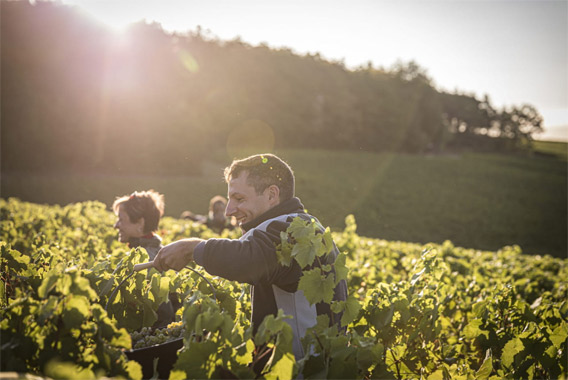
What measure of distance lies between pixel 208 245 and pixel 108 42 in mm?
26972

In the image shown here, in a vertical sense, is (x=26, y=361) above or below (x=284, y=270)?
below

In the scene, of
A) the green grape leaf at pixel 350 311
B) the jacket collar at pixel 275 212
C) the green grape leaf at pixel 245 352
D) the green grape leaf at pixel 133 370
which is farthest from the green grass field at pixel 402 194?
the green grape leaf at pixel 133 370

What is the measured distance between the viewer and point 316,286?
200cm

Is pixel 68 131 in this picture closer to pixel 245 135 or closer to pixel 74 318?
pixel 245 135

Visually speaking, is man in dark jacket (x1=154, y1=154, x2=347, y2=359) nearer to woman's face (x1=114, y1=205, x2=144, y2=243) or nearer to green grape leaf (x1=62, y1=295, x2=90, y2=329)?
green grape leaf (x1=62, y1=295, x2=90, y2=329)

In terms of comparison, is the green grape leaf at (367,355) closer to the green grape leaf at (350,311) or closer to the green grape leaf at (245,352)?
the green grape leaf at (350,311)

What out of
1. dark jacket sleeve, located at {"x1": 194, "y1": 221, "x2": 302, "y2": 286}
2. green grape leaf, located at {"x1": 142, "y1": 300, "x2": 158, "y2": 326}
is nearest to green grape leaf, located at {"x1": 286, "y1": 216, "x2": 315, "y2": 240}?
dark jacket sleeve, located at {"x1": 194, "y1": 221, "x2": 302, "y2": 286}

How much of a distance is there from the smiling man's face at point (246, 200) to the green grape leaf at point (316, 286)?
65cm

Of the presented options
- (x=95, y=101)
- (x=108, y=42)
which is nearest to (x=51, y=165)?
(x=95, y=101)

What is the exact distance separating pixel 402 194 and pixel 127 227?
107 feet

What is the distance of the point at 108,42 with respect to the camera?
25375 mm

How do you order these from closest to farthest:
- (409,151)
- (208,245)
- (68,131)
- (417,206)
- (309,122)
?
(208,245) → (68,131) → (417,206) → (309,122) → (409,151)

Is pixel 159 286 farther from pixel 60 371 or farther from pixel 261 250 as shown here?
pixel 60 371

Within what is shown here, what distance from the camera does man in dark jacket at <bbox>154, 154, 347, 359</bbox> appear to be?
204cm
